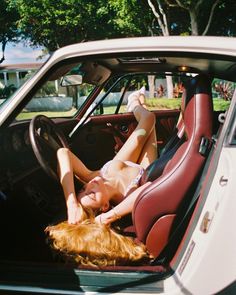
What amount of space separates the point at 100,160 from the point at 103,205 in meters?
1.67

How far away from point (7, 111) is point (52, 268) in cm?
75

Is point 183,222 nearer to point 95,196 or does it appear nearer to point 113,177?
point 95,196

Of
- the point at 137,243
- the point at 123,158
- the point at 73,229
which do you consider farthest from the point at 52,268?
the point at 123,158

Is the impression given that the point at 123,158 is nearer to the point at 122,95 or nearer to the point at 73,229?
the point at 73,229

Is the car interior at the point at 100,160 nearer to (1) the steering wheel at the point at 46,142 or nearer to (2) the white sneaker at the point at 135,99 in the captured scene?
(1) the steering wheel at the point at 46,142

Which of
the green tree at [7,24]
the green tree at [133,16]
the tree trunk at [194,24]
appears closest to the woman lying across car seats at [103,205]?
the tree trunk at [194,24]

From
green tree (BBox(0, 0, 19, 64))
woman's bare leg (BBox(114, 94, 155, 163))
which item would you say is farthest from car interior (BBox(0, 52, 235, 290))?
green tree (BBox(0, 0, 19, 64))

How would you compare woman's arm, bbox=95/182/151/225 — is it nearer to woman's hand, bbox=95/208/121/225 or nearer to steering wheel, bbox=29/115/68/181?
woman's hand, bbox=95/208/121/225

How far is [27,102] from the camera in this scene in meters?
2.02

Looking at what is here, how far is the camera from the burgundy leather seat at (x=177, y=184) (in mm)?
2027

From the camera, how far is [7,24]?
3872 cm

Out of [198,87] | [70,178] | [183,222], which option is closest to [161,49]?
[198,87]

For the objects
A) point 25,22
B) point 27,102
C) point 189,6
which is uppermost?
point 27,102

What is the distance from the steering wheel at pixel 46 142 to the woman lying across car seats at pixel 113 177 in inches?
2.1
